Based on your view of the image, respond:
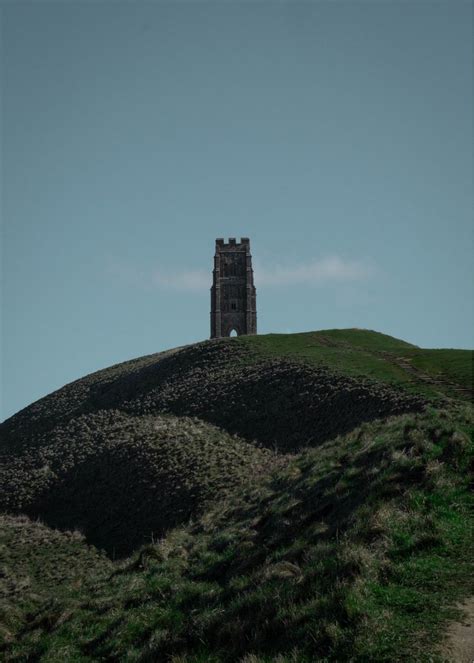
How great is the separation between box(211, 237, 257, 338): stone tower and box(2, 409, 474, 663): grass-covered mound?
229ft

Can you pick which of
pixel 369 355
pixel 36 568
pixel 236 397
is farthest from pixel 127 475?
pixel 369 355

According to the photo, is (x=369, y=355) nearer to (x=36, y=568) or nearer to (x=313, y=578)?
(x=36, y=568)

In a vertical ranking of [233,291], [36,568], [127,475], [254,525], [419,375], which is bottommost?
[36,568]

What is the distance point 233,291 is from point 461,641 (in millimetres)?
84587

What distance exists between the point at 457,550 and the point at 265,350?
4690cm

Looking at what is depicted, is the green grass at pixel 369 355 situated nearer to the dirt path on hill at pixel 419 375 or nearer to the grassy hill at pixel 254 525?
the dirt path on hill at pixel 419 375

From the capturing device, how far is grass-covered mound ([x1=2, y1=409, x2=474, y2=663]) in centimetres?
938

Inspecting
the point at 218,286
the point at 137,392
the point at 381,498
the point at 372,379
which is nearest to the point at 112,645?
the point at 381,498

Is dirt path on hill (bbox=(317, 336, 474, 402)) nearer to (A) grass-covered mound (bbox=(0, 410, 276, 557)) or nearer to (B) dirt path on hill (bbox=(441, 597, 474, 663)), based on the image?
(A) grass-covered mound (bbox=(0, 410, 276, 557))

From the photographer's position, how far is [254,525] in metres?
17.1

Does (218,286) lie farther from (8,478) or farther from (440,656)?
(440,656)

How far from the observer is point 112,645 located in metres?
12.2

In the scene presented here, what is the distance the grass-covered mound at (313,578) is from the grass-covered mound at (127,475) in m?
9.48

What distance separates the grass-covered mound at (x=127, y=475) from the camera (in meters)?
28.7
